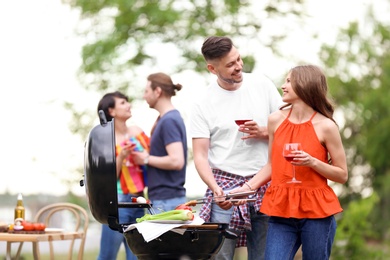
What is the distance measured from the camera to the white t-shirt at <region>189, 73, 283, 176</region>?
512cm

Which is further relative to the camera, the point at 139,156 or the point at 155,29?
the point at 155,29

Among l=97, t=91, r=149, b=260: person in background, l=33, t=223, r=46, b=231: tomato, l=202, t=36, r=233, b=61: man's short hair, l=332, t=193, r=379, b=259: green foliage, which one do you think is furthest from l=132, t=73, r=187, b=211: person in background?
l=332, t=193, r=379, b=259: green foliage

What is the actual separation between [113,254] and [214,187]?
2153 millimetres

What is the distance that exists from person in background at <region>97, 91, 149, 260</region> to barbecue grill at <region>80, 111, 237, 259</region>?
178 centimetres

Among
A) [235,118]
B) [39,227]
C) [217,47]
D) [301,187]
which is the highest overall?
[217,47]

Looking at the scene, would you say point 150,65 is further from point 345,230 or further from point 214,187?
point 214,187

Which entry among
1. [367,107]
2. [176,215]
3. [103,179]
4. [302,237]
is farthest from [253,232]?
[367,107]

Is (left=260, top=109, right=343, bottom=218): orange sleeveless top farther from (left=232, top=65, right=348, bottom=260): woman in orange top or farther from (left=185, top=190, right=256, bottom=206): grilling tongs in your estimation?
(left=185, top=190, right=256, bottom=206): grilling tongs

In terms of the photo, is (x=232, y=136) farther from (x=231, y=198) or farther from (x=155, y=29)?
(x=155, y=29)

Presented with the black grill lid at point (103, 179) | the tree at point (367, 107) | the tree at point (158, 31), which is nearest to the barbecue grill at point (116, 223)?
the black grill lid at point (103, 179)

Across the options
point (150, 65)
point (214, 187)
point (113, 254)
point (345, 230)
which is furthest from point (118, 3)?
point (214, 187)

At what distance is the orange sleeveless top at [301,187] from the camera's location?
14.9 feet

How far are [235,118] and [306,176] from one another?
2.38 ft

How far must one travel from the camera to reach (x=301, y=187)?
15.1 ft
